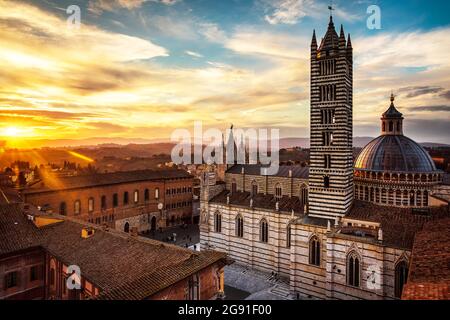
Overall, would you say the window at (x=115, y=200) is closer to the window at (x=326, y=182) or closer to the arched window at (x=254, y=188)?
the arched window at (x=254, y=188)

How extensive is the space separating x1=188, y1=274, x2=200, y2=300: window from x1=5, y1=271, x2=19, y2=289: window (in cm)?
1370

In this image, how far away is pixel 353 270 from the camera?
2217cm

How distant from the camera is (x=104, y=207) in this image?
41.2 metres

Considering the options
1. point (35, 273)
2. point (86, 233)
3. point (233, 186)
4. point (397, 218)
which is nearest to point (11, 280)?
point (35, 273)

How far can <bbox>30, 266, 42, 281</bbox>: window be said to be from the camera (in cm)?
2070

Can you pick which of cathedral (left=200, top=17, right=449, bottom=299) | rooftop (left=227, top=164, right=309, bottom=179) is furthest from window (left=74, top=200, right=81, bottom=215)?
rooftop (left=227, top=164, right=309, bottom=179)

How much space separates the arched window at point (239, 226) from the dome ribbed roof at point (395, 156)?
13446mm

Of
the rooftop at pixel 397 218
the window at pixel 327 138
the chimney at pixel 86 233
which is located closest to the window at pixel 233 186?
the window at pixel 327 138

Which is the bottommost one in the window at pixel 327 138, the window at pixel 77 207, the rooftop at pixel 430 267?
the window at pixel 77 207

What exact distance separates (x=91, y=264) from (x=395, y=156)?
27.3 m

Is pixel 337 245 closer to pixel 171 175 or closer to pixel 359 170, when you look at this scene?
pixel 359 170

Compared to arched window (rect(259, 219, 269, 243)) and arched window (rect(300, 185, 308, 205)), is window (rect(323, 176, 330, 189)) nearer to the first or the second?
arched window (rect(300, 185, 308, 205))

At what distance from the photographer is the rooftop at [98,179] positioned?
118 feet

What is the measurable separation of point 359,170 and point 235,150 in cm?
1871
